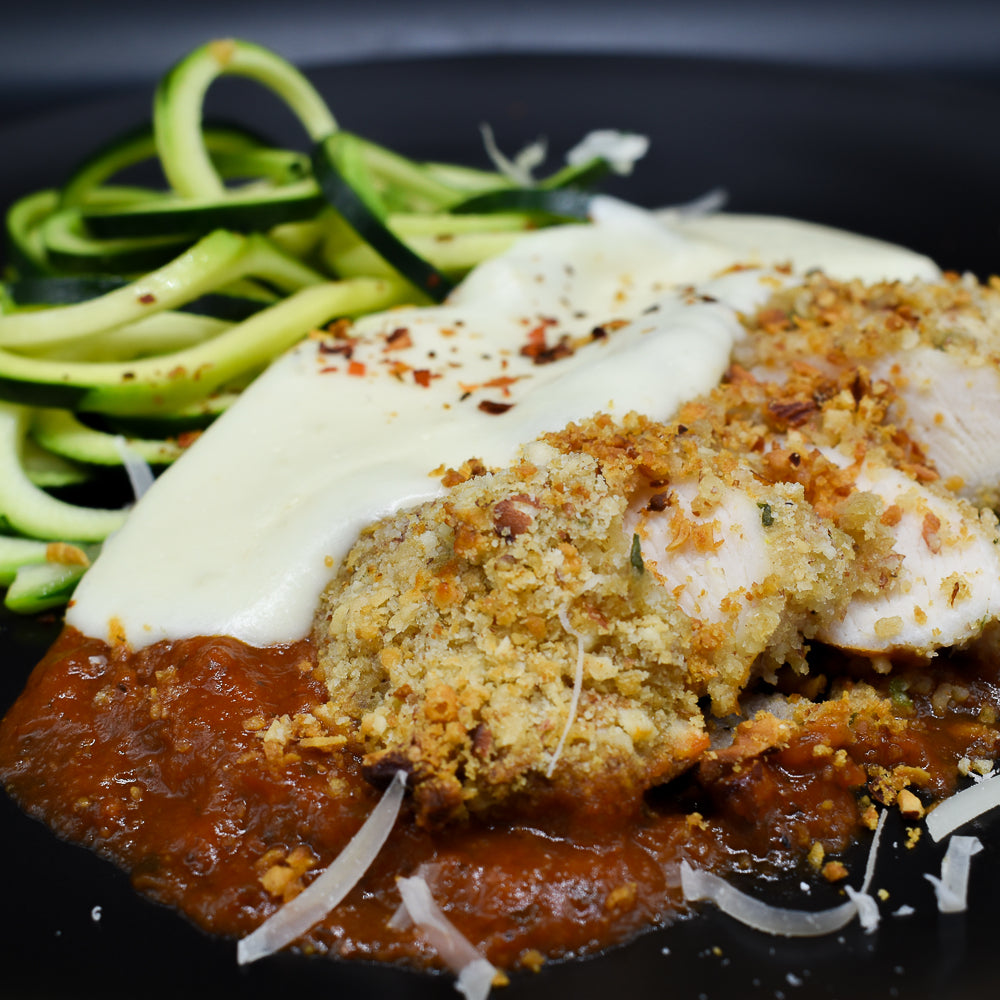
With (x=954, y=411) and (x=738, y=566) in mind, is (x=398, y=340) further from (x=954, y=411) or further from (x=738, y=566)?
(x=954, y=411)

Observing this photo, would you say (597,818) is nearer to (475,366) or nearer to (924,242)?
(475,366)

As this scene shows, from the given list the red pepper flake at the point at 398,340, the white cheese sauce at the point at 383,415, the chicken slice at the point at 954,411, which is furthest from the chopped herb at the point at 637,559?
the red pepper flake at the point at 398,340

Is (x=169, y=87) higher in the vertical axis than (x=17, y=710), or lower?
higher

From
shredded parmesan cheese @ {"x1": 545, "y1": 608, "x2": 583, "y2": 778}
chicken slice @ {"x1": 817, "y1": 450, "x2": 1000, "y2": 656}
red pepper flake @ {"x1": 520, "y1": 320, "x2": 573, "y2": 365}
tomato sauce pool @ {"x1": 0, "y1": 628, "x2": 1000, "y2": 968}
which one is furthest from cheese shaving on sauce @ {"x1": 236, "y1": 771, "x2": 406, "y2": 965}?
red pepper flake @ {"x1": 520, "y1": 320, "x2": 573, "y2": 365}

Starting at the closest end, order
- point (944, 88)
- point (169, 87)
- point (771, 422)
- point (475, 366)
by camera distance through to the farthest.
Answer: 1. point (771, 422)
2. point (475, 366)
3. point (169, 87)
4. point (944, 88)

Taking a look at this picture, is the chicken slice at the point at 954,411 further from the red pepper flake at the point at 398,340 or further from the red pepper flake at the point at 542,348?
the red pepper flake at the point at 398,340

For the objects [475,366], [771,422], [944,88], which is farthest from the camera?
[944,88]

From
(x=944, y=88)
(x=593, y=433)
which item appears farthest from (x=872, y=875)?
(x=944, y=88)
